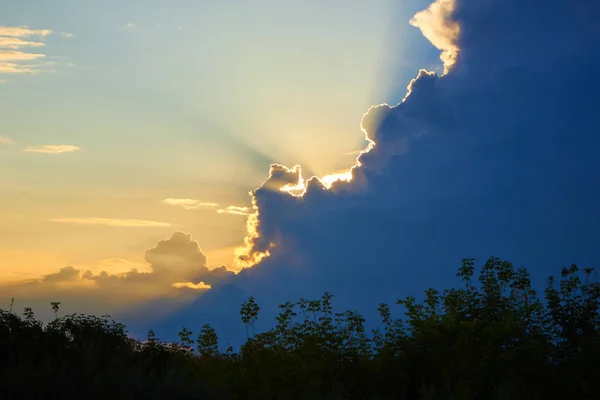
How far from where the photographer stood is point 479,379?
1802 cm

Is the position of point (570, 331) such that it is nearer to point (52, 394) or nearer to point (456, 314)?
point (456, 314)

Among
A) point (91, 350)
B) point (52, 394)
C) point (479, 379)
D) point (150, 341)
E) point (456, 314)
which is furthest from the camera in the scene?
point (150, 341)

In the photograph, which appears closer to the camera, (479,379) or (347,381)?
(479,379)

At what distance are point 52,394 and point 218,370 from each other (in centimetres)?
983

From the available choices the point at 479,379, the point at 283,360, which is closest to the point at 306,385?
the point at 283,360

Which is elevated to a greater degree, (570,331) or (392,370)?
(570,331)

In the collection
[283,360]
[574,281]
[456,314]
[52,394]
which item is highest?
[574,281]

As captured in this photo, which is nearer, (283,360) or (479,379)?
(479,379)

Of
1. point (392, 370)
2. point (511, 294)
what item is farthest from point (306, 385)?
point (511, 294)

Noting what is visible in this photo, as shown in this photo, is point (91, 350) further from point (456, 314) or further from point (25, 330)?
point (456, 314)

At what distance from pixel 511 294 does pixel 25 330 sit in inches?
573

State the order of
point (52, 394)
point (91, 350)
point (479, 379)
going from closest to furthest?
1. point (52, 394)
2. point (91, 350)
3. point (479, 379)

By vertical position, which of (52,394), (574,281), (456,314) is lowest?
(52,394)

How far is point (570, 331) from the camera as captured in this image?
19859 mm
